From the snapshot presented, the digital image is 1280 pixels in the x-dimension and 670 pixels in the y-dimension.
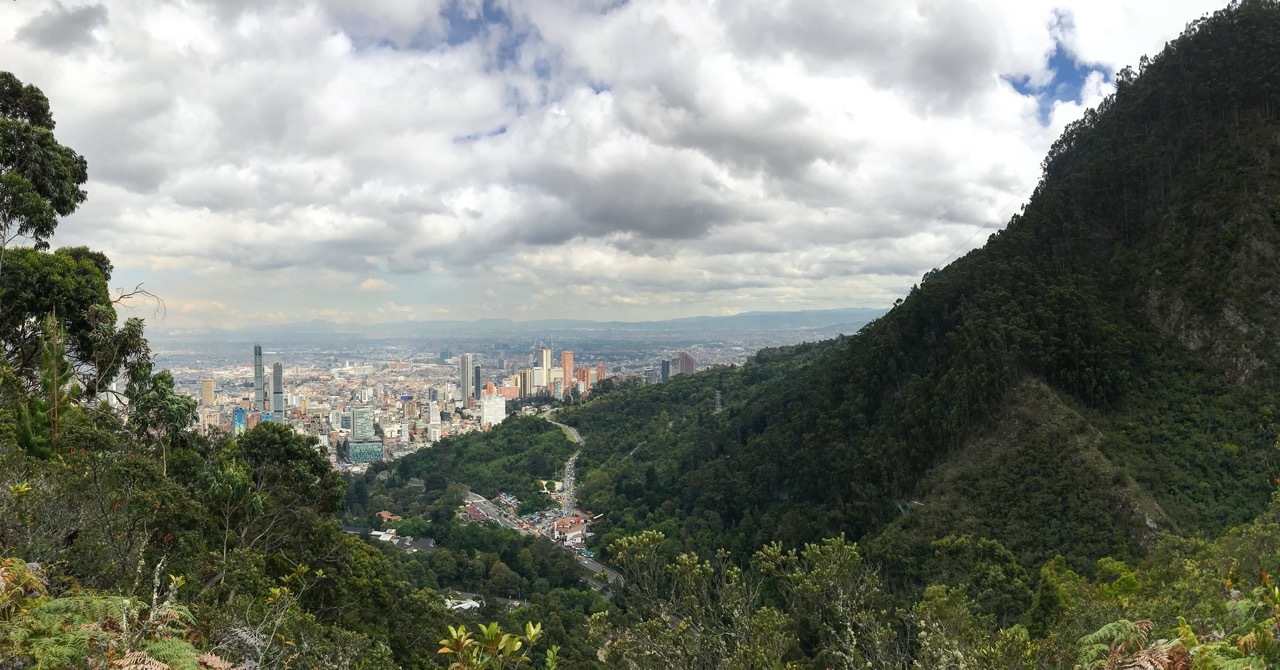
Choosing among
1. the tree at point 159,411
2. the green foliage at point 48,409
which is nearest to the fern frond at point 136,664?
the green foliage at point 48,409

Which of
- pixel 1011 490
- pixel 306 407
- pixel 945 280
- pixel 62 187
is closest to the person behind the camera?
pixel 62 187

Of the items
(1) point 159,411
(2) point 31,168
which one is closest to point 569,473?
(1) point 159,411

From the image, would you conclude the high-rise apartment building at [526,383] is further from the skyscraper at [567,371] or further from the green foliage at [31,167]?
the green foliage at [31,167]

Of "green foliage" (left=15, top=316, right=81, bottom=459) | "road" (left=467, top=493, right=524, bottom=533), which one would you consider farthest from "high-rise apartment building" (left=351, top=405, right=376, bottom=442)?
"green foliage" (left=15, top=316, right=81, bottom=459)

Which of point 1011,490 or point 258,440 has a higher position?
point 258,440

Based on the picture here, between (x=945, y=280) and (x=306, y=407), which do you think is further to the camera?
(x=306, y=407)

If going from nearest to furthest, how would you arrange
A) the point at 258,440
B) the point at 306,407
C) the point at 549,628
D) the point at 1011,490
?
1. the point at 258,440
2. the point at 1011,490
3. the point at 549,628
4. the point at 306,407

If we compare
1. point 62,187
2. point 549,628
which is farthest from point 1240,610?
point 549,628

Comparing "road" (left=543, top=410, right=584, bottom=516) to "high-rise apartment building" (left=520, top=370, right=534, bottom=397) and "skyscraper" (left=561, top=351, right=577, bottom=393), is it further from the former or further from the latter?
"skyscraper" (left=561, top=351, right=577, bottom=393)

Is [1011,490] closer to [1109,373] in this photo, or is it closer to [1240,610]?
[1109,373]

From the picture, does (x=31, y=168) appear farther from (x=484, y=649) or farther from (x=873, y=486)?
(x=873, y=486)
